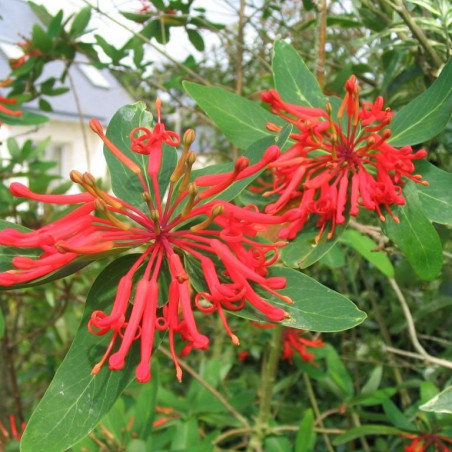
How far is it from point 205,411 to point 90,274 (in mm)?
664

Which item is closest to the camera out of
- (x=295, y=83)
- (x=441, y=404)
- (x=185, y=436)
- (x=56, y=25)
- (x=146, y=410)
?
(x=441, y=404)

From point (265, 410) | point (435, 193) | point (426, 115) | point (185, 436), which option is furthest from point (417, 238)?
point (185, 436)

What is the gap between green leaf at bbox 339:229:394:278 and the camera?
1335 millimetres

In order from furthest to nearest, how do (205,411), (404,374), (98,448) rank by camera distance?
(404,374) < (205,411) < (98,448)

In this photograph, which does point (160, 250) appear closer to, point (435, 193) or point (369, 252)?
point (435, 193)

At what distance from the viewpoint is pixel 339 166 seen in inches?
37.2

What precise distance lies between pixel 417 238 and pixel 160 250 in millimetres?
407

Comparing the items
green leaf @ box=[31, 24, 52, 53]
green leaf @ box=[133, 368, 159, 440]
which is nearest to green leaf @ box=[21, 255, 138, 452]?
green leaf @ box=[133, 368, 159, 440]

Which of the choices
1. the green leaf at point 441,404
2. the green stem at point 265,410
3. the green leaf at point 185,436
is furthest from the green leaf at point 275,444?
the green leaf at point 441,404

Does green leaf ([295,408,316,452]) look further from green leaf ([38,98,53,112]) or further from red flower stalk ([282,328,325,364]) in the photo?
green leaf ([38,98,53,112])

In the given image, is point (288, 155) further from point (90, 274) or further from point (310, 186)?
point (90, 274)

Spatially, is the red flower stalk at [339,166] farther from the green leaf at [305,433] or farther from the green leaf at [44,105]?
the green leaf at [44,105]

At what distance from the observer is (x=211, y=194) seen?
0.74 metres

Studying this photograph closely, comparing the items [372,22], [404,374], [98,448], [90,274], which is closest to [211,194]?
[98,448]
